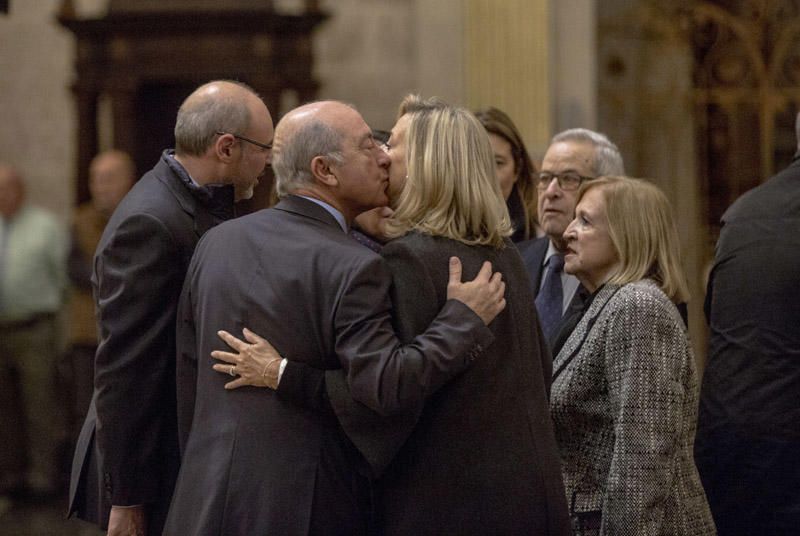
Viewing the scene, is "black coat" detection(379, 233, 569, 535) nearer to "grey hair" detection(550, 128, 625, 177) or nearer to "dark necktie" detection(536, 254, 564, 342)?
"dark necktie" detection(536, 254, 564, 342)

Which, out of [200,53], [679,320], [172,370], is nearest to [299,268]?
[172,370]

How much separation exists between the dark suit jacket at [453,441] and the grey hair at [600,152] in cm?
152

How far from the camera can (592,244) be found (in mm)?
3609

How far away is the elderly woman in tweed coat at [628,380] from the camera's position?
3.31 meters

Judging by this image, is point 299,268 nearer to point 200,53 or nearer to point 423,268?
point 423,268

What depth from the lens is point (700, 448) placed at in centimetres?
414

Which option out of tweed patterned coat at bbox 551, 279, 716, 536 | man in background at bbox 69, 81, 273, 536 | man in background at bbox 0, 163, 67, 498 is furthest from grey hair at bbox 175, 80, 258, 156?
man in background at bbox 0, 163, 67, 498

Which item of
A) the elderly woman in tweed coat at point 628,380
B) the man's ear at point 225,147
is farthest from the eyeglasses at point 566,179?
the man's ear at point 225,147

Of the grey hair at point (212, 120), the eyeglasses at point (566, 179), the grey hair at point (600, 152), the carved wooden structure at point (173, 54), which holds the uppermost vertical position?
the carved wooden structure at point (173, 54)

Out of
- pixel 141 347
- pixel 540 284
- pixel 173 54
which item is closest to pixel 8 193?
pixel 173 54

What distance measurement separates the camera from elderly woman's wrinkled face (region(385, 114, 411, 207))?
10.1ft

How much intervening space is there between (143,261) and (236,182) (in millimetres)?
353

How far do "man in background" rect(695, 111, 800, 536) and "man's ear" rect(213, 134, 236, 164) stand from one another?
1.52 m

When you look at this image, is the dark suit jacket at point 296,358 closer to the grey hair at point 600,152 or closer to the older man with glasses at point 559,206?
the older man with glasses at point 559,206
